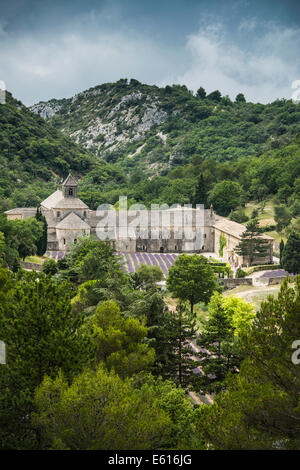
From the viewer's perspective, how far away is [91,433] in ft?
37.1

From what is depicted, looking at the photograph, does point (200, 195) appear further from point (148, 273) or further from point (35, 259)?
point (148, 273)

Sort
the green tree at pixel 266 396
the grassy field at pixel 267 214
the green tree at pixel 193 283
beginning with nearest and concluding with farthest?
the green tree at pixel 266 396 < the green tree at pixel 193 283 < the grassy field at pixel 267 214

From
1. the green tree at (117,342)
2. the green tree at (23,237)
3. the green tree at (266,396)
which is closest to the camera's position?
the green tree at (266,396)

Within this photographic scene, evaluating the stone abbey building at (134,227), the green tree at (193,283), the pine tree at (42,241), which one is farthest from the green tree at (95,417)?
the stone abbey building at (134,227)

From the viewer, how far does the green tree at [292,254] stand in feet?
162

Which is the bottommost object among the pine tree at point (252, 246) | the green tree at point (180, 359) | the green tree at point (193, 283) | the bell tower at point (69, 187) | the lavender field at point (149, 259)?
the green tree at point (180, 359)

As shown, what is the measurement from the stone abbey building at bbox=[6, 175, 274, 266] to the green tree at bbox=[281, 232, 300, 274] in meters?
13.2

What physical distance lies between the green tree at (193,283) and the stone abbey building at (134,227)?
75.6ft

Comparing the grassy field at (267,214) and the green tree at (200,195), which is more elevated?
the green tree at (200,195)

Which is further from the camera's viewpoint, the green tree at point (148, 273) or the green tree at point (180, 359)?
the green tree at point (148, 273)

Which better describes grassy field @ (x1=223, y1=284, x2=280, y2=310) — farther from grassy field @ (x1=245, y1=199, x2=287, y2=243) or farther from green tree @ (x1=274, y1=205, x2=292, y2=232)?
green tree @ (x1=274, y1=205, x2=292, y2=232)

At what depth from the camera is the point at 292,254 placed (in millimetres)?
50188

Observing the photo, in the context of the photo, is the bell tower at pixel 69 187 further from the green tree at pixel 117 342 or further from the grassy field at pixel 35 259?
the green tree at pixel 117 342

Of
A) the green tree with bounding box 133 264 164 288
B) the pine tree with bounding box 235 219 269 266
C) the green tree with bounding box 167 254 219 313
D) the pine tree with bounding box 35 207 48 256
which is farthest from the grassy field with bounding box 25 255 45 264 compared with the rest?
the pine tree with bounding box 235 219 269 266
